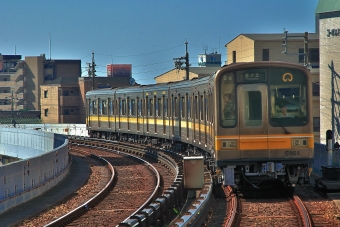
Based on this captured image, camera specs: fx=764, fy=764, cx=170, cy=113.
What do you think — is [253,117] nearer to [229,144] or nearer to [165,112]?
[229,144]

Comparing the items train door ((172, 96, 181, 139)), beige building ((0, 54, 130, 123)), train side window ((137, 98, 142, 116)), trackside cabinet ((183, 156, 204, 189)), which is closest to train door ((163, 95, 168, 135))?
train door ((172, 96, 181, 139))

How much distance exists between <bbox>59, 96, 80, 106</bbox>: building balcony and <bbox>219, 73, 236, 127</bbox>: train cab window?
8438 cm

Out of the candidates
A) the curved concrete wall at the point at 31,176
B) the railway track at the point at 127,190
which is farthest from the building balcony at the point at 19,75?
the curved concrete wall at the point at 31,176

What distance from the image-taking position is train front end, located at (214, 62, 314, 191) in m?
16.6

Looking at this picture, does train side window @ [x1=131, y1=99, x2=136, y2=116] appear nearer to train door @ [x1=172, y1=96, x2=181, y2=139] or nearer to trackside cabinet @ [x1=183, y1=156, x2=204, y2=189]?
train door @ [x1=172, y1=96, x2=181, y2=139]

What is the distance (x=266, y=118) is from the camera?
54.3 feet

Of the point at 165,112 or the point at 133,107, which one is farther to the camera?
the point at 133,107

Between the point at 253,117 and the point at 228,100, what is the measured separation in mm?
660

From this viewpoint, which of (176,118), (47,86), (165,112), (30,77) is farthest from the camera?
(30,77)

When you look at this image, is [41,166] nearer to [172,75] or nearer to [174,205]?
[174,205]

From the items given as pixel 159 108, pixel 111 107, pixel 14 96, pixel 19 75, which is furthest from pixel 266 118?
pixel 14 96

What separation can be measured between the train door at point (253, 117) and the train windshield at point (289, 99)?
9.9 inches


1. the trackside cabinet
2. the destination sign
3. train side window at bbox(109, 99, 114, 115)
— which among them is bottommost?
the trackside cabinet

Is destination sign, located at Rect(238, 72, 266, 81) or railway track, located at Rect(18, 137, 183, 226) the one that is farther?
destination sign, located at Rect(238, 72, 266, 81)
